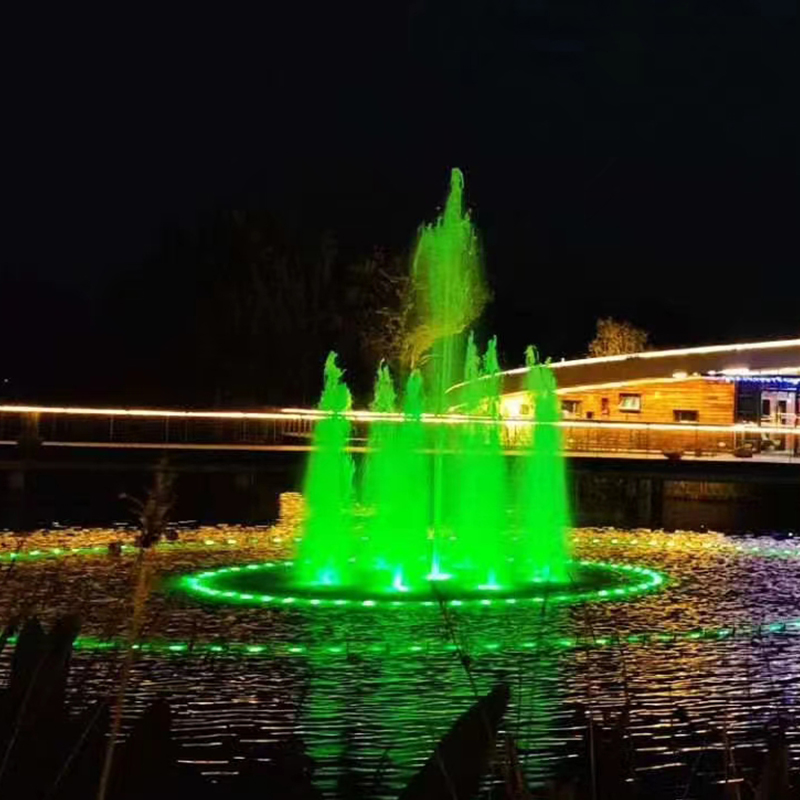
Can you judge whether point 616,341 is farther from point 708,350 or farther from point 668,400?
point 708,350

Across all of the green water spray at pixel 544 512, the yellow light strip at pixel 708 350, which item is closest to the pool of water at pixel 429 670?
the green water spray at pixel 544 512

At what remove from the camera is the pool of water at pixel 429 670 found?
23.3 ft

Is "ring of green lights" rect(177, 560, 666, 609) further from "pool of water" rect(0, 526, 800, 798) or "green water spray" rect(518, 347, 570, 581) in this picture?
"green water spray" rect(518, 347, 570, 581)

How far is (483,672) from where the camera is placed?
9.38m

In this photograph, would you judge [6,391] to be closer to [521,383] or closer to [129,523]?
[521,383]

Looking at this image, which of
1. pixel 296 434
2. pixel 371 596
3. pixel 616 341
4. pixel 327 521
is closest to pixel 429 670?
pixel 371 596

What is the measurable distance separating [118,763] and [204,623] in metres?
8.63

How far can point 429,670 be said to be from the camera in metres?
9.50

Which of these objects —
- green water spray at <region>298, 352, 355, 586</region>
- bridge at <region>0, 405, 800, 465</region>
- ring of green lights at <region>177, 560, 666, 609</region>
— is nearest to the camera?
ring of green lights at <region>177, 560, 666, 609</region>

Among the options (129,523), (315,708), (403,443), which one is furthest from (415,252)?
(315,708)

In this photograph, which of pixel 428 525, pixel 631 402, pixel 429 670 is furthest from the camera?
pixel 631 402

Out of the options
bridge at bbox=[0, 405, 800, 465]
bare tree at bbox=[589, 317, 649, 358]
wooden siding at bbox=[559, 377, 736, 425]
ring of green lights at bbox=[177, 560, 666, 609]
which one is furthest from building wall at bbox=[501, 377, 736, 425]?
ring of green lights at bbox=[177, 560, 666, 609]

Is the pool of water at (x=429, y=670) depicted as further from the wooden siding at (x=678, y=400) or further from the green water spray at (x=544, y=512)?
the wooden siding at (x=678, y=400)

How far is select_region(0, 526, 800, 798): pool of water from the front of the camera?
7.09 m
